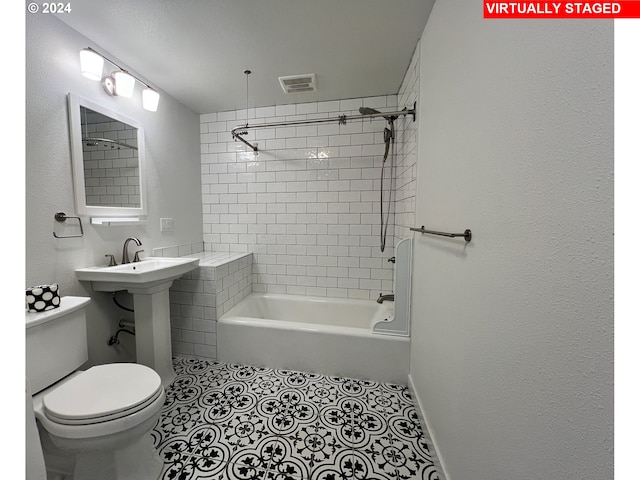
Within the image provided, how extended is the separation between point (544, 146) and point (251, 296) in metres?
2.58

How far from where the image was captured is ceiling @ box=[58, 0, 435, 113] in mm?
1398

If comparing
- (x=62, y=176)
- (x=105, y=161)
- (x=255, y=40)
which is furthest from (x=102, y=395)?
(x=255, y=40)

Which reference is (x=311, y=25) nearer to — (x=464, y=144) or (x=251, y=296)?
(x=464, y=144)

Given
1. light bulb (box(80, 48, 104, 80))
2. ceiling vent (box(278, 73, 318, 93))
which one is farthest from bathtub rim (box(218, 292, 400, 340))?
ceiling vent (box(278, 73, 318, 93))

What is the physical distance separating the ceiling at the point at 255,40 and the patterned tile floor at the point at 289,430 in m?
2.39

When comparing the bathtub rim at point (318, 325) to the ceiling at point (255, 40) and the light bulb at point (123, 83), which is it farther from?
the ceiling at point (255, 40)

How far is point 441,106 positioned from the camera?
123cm

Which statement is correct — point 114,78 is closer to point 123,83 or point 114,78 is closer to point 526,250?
point 123,83

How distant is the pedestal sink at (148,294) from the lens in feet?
5.10

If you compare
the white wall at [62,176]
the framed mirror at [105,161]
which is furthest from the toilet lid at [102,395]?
the framed mirror at [105,161]

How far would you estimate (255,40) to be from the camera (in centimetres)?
166

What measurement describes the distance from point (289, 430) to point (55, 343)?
1.25 metres
